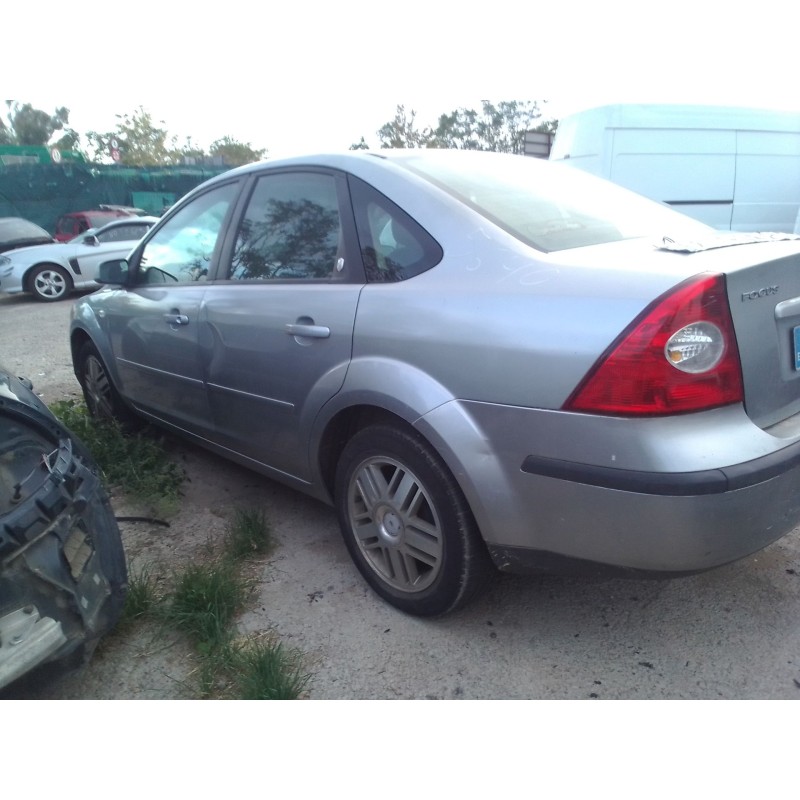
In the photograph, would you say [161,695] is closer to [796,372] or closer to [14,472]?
[14,472]

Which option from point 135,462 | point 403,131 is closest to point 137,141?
point 403,131

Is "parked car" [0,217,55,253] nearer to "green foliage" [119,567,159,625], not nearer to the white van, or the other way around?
the white van

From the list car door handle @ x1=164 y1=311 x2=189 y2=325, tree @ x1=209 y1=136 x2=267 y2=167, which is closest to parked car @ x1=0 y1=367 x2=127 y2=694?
car door handle @ x1=164 y1=311 x2=189 y2=325

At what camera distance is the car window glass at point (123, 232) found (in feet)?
38.2

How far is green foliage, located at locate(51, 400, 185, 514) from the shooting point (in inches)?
139

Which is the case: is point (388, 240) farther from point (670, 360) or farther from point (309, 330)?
point (670, 360)

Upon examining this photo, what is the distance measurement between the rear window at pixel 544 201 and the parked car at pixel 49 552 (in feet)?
4.94

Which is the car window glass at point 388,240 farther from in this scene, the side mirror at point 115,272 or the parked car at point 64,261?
the parked car at point 64,261

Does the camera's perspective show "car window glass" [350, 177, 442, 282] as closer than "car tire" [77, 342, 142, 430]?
Yes

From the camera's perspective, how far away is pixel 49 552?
1.92m

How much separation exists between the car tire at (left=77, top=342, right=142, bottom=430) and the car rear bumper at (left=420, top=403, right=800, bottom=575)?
284cm

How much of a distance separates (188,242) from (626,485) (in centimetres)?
257

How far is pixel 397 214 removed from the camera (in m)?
2.34

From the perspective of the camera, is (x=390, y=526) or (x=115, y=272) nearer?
(x=390, y=526)
